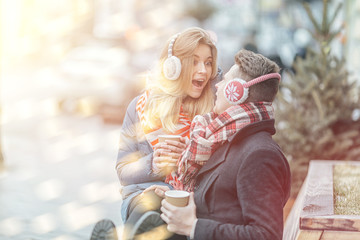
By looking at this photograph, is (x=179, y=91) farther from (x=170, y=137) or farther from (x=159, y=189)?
(x=159, y=189)

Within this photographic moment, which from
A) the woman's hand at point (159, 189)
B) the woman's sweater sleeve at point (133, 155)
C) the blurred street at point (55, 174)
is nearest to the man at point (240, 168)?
the woman's hand at point (159, 189)

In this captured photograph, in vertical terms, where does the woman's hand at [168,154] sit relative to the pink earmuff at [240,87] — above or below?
below

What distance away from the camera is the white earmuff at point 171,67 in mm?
2592

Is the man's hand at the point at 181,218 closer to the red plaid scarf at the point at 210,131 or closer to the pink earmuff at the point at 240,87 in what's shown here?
the red plaid scarf at the point at 210,131

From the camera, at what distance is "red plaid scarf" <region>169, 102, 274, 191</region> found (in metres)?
2.42

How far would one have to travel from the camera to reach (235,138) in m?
2.44

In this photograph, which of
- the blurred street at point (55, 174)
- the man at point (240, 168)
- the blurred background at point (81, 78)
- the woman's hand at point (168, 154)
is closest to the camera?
the man at point (240, 168)

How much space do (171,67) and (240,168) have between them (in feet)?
2.02

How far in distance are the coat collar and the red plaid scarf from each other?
2 centimetres

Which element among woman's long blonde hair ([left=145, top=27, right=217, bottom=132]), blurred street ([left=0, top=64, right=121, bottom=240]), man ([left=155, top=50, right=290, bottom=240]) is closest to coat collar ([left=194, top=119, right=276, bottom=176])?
man ([left=155, top=50, right=290, bottom=240])

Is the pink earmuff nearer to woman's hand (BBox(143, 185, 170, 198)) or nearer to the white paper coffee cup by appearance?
the white paper coffee cup

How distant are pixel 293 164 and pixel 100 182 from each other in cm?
264

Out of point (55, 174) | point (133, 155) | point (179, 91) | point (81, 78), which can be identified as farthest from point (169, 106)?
point (81, 78)

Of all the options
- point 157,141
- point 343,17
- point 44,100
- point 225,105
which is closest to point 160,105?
point 157,141
